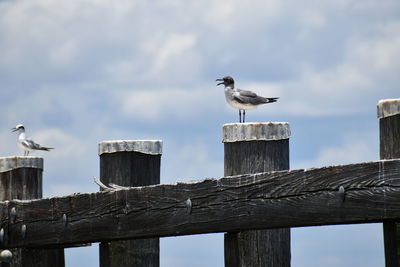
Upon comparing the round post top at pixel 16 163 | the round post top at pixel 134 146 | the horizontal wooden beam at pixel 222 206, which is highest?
the round post top at pixel 16 163

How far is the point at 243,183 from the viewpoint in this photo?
606 cm

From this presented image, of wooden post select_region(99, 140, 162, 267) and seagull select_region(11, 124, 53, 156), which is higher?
seagull select_region(11, 124, 53, 156)

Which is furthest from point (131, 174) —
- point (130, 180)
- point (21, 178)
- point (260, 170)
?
point (21, 178)

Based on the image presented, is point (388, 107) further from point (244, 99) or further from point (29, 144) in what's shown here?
point (29, 144)

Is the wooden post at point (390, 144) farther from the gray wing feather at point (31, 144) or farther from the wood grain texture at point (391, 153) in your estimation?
the gray wing feather at point (31, 144)

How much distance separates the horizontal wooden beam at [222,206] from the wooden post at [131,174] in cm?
23

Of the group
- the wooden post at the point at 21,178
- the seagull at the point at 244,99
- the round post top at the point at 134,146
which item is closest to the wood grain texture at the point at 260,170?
the round post top at the point at 134,146

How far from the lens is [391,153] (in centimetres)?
527

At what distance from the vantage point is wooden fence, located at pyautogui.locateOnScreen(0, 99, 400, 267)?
530 cm

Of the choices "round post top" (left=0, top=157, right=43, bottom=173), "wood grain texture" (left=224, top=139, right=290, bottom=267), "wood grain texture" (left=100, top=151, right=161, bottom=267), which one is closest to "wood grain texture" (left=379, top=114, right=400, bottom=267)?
"wood grain texture" (left=224, top=139, right=290, bottom=267)

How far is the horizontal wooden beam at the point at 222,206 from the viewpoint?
5305 millimetres

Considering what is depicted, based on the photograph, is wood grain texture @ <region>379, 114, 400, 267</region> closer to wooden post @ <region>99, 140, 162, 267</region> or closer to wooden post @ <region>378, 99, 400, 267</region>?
wooden post @ <region>378, 99, 400, 267</region>

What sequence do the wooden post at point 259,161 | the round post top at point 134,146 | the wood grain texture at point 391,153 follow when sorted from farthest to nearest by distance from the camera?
1. the round post top at point 134,146
2. the wooden post at point 259,161
3. the wood grain texture at point 391,153

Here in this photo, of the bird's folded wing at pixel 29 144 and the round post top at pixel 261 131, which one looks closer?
the round post top at pixel 261 131
